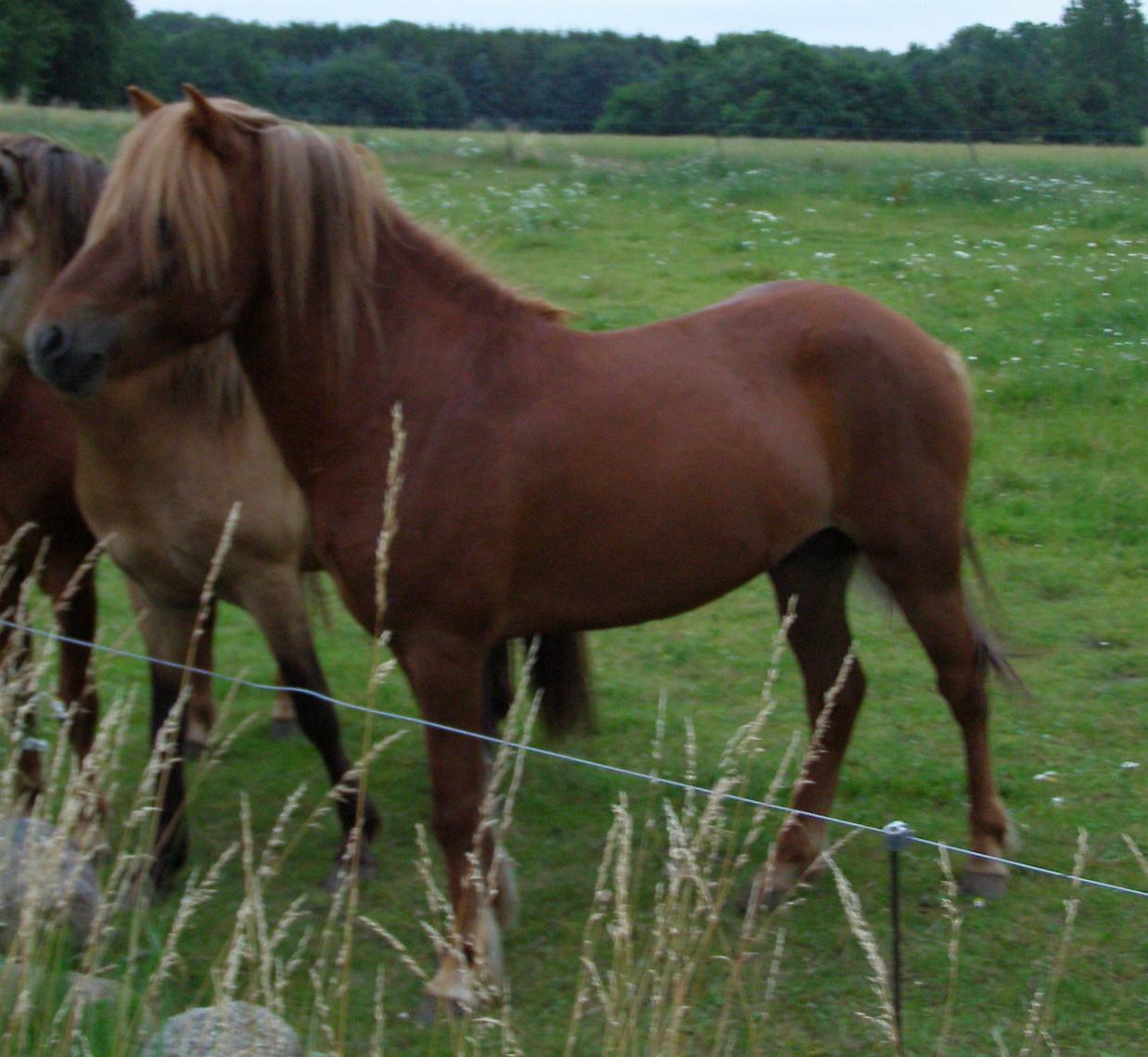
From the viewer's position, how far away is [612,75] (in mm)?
30172

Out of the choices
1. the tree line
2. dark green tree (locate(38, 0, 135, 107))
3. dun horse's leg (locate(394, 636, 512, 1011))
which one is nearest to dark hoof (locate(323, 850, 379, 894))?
dun horse's leg (locate(394, 636, 512, 1011))

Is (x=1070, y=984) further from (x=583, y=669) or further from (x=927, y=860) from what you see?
(x=583, y=669)

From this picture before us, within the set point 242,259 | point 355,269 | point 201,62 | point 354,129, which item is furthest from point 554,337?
point 201,62

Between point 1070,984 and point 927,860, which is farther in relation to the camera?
point 927,860

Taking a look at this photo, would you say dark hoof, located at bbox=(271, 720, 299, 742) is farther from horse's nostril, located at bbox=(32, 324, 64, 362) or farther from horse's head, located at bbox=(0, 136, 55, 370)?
horse's nostril, located at bbox=(32, 324, 64, 362)

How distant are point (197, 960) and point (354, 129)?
18.4m

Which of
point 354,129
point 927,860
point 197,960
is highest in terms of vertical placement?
point 354,129

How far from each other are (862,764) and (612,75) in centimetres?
2786

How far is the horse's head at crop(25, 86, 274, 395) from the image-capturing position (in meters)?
2.80

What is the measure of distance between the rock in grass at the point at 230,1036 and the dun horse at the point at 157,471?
3.28ft

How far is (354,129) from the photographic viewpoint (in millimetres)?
20344

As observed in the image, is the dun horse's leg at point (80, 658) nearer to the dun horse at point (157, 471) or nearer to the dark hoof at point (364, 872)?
the dun horse at point (157, 471)

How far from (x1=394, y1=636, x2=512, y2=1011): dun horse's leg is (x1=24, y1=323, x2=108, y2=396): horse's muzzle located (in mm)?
929

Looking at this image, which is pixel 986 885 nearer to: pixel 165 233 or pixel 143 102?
pixel 165 233
